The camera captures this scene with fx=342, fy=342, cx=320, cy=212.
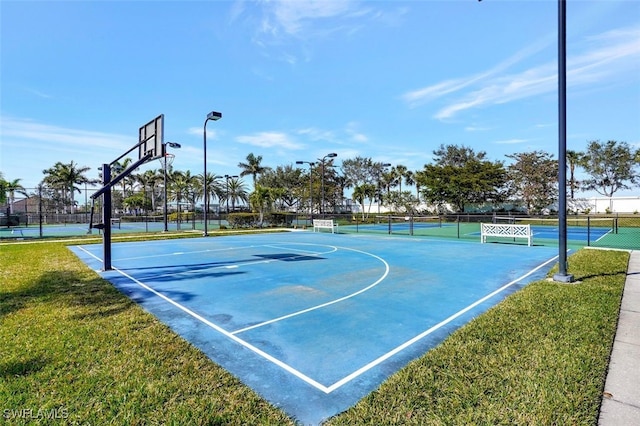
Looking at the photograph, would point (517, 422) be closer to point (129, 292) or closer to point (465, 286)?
point (465, 286)

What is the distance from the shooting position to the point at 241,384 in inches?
124

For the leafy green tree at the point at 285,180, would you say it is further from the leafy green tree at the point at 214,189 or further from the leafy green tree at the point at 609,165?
the leafy green tree at the point at 609,165

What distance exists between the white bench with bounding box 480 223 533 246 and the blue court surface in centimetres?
391

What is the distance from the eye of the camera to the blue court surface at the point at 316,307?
133 inches

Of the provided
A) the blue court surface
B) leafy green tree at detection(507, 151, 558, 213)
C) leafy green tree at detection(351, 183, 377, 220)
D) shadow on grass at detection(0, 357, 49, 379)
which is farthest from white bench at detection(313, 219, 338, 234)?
leafy green tree at detection(507, 151, 558, 213)

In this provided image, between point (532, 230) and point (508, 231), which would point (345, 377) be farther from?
point (532, 230)

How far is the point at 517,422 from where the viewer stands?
8.05ft

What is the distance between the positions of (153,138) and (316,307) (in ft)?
23.2

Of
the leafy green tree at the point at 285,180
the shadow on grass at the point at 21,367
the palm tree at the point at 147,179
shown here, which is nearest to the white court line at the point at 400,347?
the shadow on grass at the point at 21,367

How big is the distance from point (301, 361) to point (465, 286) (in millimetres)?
4765

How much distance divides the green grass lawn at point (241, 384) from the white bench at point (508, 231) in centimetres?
1068

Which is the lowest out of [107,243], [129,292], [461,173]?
[129,292]

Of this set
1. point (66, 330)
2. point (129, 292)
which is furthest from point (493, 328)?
point (129, 292)

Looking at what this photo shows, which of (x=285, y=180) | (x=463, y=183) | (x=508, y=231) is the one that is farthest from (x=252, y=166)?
(x=508, y=231)
